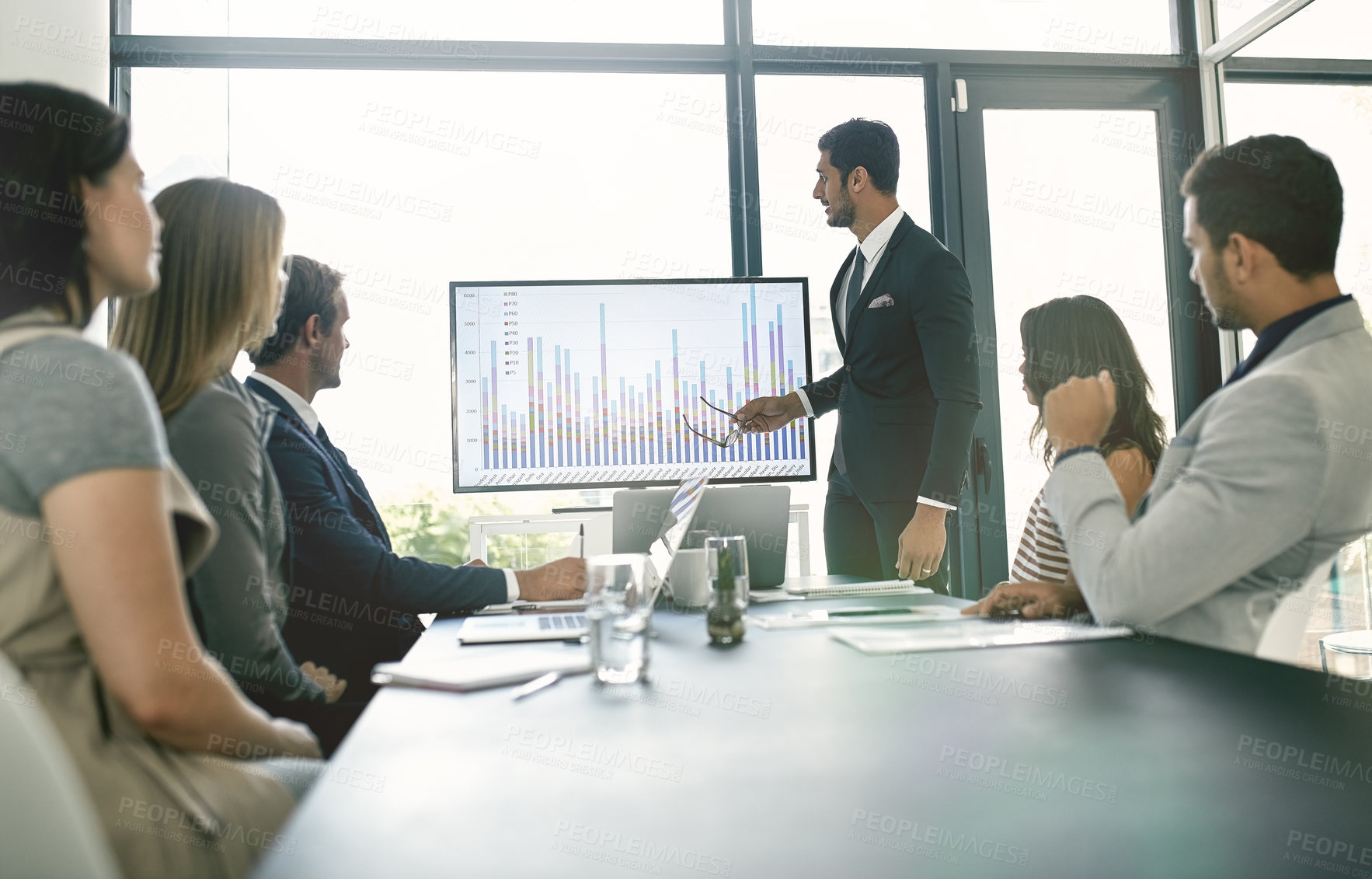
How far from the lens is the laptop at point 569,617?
1352 mm

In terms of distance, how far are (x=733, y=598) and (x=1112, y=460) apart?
868mm

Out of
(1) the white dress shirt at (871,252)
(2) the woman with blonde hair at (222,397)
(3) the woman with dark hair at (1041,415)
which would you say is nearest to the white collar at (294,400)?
(2) the woman with blonde hair at (222,397)

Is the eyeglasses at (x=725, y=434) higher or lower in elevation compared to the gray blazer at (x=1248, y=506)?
higher

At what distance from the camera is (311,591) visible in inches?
67.4

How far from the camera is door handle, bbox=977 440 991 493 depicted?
339cm

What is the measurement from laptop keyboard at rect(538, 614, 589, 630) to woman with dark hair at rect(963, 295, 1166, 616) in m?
0.60

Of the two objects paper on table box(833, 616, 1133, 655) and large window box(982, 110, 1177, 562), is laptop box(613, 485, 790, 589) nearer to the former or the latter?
paper on table box(833, 616, 1133, 655)

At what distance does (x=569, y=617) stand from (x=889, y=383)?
55.4 inches

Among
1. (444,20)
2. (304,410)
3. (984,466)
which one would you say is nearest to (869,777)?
(304,410)

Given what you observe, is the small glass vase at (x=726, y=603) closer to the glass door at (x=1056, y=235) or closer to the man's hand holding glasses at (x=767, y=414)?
the man's hand holding glasses at (x=767, y=414)

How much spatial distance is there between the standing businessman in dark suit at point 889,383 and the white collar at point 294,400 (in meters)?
1.27

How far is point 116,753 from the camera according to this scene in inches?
32.2

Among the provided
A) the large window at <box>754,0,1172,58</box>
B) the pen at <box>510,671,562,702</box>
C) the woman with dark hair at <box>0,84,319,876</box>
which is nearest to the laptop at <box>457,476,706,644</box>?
the pen at <box>510,671,562,702</box>

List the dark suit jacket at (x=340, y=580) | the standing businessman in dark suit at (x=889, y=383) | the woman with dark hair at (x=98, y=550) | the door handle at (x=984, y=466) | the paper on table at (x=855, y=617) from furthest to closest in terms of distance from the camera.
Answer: the door handle at (x=984, y=466), the standing businessman in dark suit at (x=889, y=383), the dark suit jacket at (x=340, y=580), the paper on table at (x=855, y=617), the woman with dark hair at (x=98, y=550)
